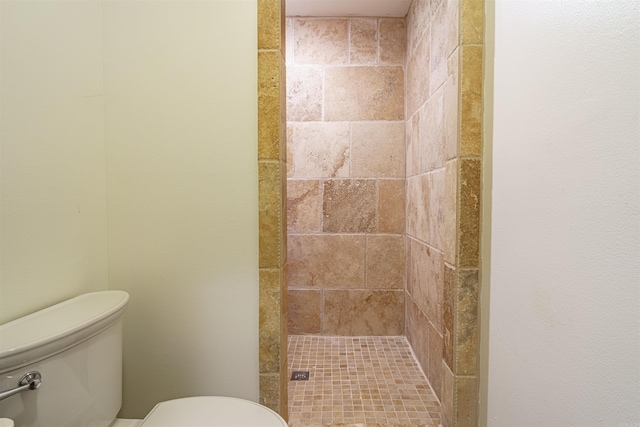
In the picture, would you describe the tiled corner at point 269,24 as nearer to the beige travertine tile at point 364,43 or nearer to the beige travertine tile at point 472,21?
the beige travertine tile at point 472,21

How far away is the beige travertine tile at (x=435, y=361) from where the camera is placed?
1.60 m

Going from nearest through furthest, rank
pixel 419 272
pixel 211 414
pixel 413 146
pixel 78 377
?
pixel 78 377
pixel 211 414
pixel 419 272
pixel 413 146

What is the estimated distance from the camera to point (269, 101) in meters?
1.15

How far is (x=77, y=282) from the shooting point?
1095 mm

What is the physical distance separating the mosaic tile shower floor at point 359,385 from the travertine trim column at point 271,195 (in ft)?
1.56

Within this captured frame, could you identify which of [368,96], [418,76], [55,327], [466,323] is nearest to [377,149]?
[368,96]

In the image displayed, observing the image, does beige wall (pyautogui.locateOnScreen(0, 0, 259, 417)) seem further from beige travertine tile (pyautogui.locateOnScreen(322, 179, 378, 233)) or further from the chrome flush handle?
beige travertine tile (pyautogui.locateOnScreen(322, 179, 378, 233))

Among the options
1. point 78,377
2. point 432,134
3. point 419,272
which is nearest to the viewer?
point 78,377

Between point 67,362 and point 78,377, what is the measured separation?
0.07m

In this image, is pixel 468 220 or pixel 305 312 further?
pixel 305 312

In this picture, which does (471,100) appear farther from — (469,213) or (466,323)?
(466,323)

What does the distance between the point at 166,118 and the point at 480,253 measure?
118cm

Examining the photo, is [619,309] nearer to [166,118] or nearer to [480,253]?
[480,253]

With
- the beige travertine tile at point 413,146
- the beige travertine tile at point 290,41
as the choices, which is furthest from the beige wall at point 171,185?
the beige travertine tile at point 290,41
